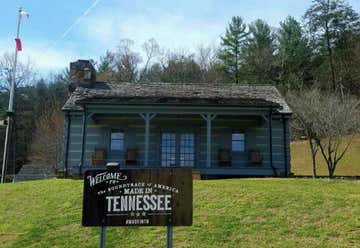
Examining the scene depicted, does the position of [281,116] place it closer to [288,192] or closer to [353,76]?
[288,192]

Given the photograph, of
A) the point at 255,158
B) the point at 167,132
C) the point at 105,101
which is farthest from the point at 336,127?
the point at 105,101

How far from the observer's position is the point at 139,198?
641 centimetres

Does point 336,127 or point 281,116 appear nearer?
point 281,116

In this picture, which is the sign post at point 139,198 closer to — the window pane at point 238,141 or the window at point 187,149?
the window at point 187,149

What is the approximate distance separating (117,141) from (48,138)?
72.0 feet

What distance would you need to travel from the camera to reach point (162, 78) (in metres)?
48.8

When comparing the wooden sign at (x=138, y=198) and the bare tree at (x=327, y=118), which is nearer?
the wooden sign at (x=138, y=198)

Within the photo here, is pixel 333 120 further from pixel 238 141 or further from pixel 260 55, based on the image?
pixel 260 55

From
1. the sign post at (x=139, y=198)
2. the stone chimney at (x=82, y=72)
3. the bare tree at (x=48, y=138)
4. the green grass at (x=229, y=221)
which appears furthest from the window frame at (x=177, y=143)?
the bare tree at (x=48, y=138)

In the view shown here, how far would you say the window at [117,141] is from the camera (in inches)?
803

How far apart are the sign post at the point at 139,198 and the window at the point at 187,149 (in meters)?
13.9

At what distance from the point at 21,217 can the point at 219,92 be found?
1342 cm

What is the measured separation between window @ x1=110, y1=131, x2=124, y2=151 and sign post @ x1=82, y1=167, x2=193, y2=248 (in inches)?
548

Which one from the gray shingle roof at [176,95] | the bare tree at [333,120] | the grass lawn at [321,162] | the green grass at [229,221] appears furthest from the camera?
the grass lawn at [321,162]
